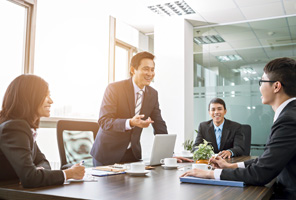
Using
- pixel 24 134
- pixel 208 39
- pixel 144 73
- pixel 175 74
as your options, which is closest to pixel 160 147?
pixel 144 73

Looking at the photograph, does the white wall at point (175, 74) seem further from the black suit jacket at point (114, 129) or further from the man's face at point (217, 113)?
the black suit jacket at point (114, 129)

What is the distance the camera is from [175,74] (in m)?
6.15

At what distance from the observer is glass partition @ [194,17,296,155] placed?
5.80 metres

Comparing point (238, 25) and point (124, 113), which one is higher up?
point (238, 25)

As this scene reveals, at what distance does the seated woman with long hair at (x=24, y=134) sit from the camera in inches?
54.6

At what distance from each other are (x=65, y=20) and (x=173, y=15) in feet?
7.51

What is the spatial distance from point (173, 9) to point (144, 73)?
3.37 m

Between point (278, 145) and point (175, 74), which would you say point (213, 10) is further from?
Answer: point (278, 145)

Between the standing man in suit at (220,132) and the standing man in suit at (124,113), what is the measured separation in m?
1.14

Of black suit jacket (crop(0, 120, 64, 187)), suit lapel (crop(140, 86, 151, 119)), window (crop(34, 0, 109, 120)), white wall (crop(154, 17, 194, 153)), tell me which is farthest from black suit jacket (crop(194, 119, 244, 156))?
black suit jacket (crop(0, 120, 64, 187))

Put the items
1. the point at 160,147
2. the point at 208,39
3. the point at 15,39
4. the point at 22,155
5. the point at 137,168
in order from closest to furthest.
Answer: the point at 22,155, the point at 137,168, the point at 160,147, the point at 15,39, the point at 208,39

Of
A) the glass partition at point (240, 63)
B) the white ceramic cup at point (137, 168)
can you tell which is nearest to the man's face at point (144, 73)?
the white ceramic cup at point (137, 168)

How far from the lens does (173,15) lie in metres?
6.05

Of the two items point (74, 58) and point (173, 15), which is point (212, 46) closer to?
point (173, 15)
